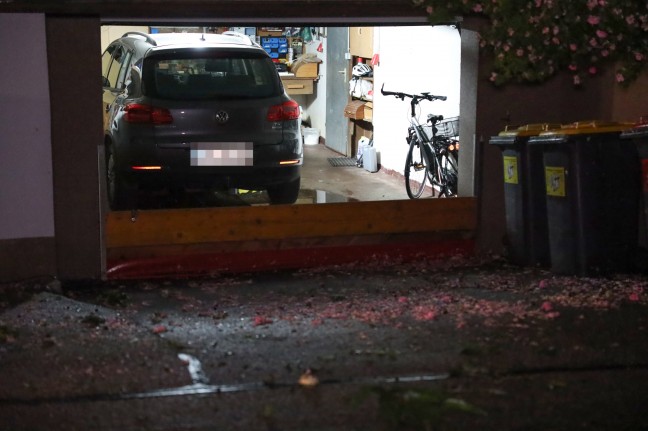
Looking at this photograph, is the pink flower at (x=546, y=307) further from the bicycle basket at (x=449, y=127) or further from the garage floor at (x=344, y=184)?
the garage floor at (x=344, y=184)

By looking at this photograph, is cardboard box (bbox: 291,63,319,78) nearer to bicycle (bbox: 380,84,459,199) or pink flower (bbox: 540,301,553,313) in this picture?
bicycle (bbox: 380,84,459,199)

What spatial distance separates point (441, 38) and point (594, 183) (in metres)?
4.65

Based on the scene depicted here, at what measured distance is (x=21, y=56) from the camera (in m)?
8.20

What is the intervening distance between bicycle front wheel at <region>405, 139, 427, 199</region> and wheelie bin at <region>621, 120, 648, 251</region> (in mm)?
4011

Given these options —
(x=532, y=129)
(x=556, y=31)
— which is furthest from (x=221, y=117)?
(x=556, y=31)

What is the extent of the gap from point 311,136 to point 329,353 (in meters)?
12.5

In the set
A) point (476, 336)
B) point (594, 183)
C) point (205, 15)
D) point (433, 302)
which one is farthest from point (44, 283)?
point (594, 183)

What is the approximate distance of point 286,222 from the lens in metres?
9.05

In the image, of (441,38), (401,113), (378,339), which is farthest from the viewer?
(401,113)

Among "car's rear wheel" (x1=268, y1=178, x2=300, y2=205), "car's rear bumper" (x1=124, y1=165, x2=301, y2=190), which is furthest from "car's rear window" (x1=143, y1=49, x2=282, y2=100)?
"car's rear wheel" (x1=268, y1=178, x2=300, y2=205)

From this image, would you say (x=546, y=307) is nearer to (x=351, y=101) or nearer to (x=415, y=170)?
(x=415, y=170)

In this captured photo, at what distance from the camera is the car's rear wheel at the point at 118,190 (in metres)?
10.00

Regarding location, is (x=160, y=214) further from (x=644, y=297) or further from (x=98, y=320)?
(x=644, y=297)

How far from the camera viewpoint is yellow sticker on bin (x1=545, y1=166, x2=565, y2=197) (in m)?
8.28
